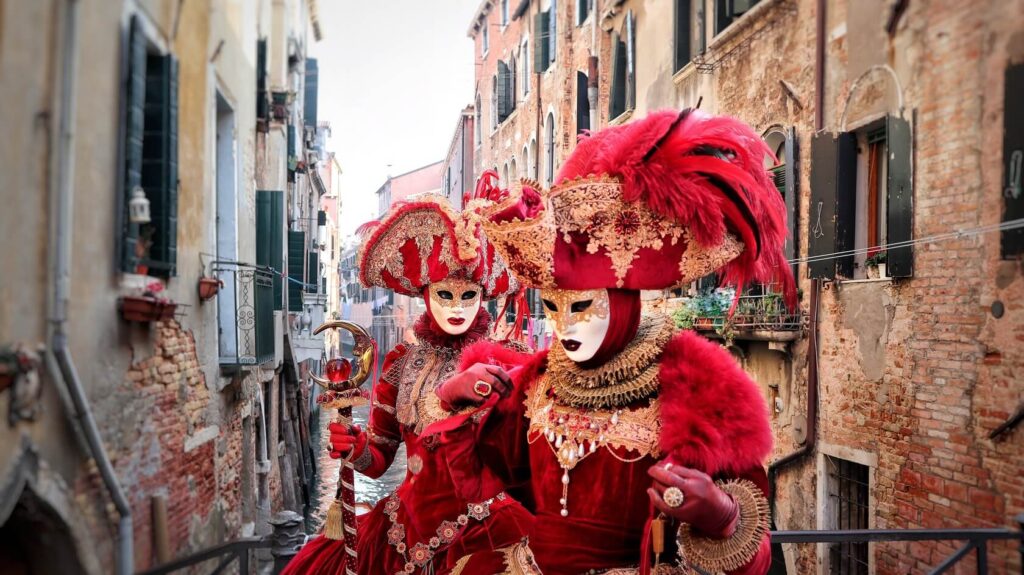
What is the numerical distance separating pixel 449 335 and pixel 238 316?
8.60 ft

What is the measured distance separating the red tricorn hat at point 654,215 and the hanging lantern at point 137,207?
68.7 inches

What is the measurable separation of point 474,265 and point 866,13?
165 inches

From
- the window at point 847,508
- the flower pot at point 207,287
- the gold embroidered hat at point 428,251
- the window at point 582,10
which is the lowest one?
the window at point 847,508

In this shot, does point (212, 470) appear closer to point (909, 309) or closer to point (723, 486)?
point (723, 486)

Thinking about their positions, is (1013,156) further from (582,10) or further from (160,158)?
(582,10)

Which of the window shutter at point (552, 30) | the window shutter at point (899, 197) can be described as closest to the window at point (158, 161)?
the window shutter at point (899, 197)

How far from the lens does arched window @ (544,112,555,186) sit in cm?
1738

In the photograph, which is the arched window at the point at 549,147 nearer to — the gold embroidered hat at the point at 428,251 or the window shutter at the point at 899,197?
the window shutter at the point at 899,197

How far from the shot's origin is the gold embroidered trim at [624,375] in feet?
8.04

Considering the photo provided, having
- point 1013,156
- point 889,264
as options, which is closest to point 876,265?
point 889,264

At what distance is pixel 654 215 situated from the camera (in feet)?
7.87

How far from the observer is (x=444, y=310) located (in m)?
4.07

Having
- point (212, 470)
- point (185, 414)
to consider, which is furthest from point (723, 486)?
point (212, 470)

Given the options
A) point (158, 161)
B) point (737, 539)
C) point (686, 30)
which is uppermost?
point (686, 30)
